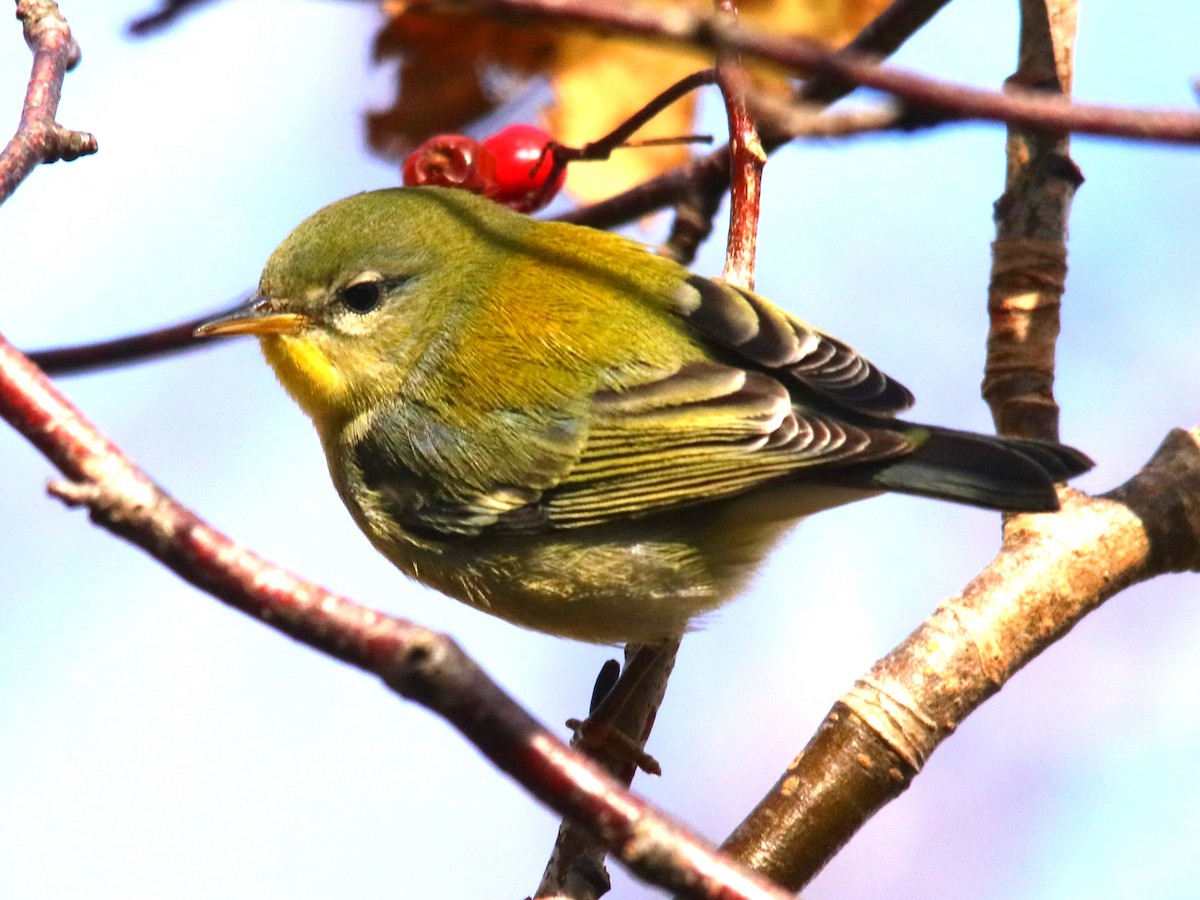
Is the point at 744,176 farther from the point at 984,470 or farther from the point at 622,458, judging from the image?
the point at 984,470

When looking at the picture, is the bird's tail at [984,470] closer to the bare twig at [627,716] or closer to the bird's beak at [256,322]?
the bare twig at [627,716]

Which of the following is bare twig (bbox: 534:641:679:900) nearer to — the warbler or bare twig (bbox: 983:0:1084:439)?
the warbler

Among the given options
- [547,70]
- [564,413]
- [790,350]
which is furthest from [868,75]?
[547,70]

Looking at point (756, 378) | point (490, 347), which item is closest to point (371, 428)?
point (490, 347)

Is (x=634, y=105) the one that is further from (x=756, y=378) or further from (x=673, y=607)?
(x=673, y=607)

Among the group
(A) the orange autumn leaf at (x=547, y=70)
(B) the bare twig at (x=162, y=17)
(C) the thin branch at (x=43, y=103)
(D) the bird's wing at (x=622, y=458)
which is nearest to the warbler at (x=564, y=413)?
(D) the bird's wing at (x=622, y=458)

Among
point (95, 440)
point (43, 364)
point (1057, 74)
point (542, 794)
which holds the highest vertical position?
point (1057, 74)
